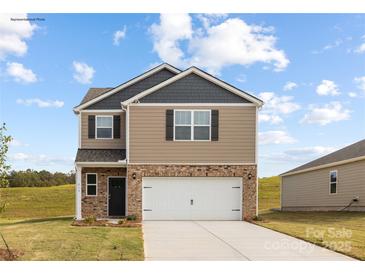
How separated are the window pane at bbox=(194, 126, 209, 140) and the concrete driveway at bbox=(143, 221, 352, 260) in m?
4.89

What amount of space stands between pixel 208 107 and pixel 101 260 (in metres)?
11.5

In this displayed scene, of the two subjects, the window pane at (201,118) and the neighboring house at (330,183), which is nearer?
the window pane at (201,118)


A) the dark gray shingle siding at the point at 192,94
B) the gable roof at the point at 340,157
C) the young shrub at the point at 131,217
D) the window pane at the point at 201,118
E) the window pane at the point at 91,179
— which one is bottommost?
the young shrub at the point at 131,217

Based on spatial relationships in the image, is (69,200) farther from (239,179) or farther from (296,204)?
(239,179)

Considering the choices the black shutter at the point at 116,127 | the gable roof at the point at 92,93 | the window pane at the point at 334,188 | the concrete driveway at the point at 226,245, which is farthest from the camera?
the window pane at the point at 334,188

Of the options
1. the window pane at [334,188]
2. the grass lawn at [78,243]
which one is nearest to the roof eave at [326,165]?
the window pane at [334,188]

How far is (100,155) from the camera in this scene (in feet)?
73.3

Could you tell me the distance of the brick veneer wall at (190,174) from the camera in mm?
21203

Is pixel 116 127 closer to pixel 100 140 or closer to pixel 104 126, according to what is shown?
pixel 104 126

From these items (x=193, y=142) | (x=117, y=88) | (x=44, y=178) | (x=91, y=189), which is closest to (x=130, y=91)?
(x=117, y=88)

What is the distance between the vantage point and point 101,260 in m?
11.0

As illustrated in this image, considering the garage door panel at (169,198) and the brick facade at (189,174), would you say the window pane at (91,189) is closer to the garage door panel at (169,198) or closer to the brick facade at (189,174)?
the brick facade at (189,174)

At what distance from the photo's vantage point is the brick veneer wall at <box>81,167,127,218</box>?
2219 centimetres
